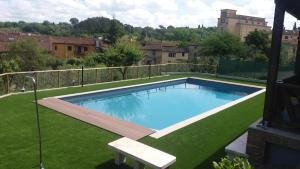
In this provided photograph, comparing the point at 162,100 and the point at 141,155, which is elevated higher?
the point at 141,155

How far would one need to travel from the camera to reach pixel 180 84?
18.6 metres

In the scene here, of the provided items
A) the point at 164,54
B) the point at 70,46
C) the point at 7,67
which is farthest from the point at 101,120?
the point at 70,46

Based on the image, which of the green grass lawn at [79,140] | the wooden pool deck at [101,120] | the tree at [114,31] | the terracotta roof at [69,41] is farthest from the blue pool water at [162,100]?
the terracotta roof at [69,41]

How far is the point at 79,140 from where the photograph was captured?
22.7 feet

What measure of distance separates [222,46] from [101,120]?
2362 centimetres

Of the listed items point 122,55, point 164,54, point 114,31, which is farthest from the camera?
point 164,54

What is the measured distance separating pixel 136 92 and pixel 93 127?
7.32 meters

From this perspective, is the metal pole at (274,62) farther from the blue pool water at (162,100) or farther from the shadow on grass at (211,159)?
the blue pool water at (162,100)

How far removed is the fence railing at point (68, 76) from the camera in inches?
448

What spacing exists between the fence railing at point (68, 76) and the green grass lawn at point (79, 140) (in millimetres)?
1712

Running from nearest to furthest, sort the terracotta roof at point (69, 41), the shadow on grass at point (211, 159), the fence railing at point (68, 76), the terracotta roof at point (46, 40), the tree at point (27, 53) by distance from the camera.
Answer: the shadow on grass at point (211, 159)
the fence railing at point (68, 76)
the tree at point (27, 53)
the terracotta roof at point (46, 40)
the terracotta roof at point (69, 41)

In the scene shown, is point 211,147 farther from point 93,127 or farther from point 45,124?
point 45,124

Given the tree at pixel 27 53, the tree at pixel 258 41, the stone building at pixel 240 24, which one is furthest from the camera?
the stone building at pixel 240 24

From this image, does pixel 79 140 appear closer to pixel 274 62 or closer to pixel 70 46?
pixel 274 62
